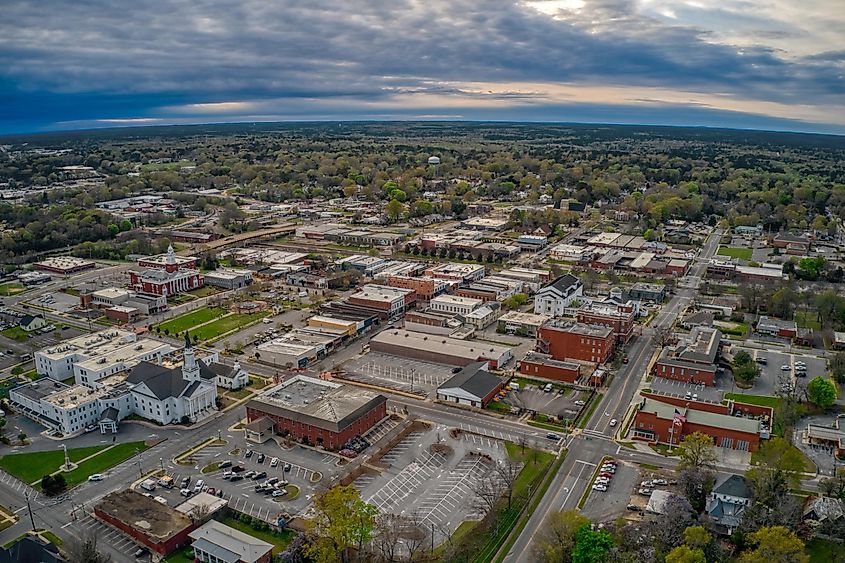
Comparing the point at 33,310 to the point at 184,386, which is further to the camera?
the point at 33,310

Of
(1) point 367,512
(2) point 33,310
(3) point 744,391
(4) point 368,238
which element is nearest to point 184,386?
(1) point 367,512

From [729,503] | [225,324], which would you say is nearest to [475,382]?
[729,503]

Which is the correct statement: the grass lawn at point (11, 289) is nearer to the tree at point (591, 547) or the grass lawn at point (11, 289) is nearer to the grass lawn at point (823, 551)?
the tree at point (591, 547)

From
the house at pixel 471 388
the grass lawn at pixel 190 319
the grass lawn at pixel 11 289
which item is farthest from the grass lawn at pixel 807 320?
the grass lawn at pixel 11 289

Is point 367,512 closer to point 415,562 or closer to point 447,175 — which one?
point 415,562

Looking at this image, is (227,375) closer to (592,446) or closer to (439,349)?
(439,349)

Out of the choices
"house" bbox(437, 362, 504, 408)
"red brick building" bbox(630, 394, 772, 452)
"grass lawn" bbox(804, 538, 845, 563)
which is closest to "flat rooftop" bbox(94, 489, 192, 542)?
"house" bbox(437, 362, 504, 408)

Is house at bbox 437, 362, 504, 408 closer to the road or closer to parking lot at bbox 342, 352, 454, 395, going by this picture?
parking lot at bbox 342, 352, 454, 395
